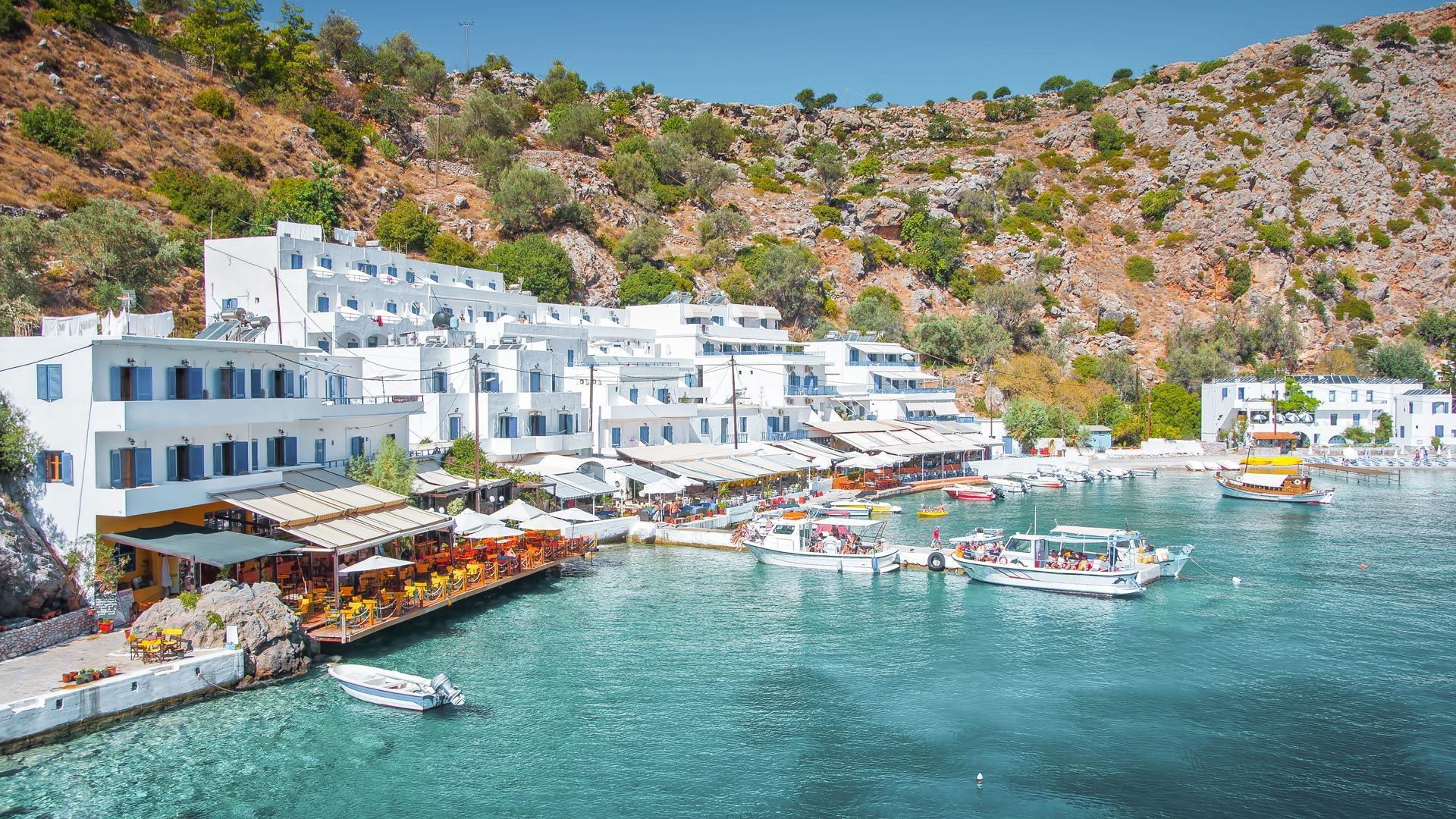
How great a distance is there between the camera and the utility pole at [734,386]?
6109cm

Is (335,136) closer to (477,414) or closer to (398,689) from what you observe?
(477,414)

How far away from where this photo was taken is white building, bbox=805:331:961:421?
3098 inches

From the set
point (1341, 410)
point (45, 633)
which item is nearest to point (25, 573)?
point (45, 633)

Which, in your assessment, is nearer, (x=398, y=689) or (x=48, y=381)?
(x=398, y=689)

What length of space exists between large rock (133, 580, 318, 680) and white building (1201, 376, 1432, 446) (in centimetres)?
8980

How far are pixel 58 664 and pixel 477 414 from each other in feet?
66.9

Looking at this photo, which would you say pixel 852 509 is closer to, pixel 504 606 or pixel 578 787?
pixel 504 606

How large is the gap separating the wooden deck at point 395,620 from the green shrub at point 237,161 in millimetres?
64229

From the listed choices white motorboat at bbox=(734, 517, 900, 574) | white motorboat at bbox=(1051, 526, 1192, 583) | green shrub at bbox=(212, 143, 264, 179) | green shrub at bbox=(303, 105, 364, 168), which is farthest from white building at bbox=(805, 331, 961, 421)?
green shrub at bbox=(303, 105, 364, 168)

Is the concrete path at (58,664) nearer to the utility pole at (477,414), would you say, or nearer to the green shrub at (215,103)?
the utility pole at (477,414)

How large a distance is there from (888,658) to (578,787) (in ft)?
40.1

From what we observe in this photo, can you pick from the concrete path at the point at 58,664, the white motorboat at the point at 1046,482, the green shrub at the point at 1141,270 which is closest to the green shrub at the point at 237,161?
the concrete path at the point at 58,664

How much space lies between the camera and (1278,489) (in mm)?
65000

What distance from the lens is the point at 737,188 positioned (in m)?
134
